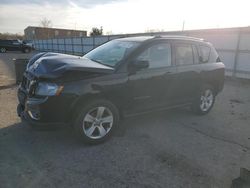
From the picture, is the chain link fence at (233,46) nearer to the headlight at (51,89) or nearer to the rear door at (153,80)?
the rear door at (153,80)

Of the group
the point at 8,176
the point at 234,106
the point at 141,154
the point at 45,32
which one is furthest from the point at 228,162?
the point at 45,32

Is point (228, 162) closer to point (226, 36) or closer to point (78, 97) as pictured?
point (78, 97)

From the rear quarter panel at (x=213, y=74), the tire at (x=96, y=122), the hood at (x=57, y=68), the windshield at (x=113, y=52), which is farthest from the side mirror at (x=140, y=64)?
the rear quarter panel at (x=213, y=74)

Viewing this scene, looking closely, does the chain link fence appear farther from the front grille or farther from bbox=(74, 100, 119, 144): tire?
the front grille

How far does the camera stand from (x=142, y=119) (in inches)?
210

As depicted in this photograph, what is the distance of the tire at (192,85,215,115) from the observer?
5577 mm

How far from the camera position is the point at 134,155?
3.67 metres

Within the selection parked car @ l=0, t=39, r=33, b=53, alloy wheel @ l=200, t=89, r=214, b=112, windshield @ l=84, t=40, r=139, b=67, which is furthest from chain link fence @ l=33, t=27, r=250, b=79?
parked car @ l=0, t=39, r=33, b=53

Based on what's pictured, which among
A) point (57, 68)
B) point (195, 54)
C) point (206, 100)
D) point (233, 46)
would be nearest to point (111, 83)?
point (57, 68)

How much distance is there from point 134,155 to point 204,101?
2.85 meters

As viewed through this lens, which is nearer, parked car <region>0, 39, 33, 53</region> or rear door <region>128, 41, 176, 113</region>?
rear door <region>128, 41, 176, 113</region>

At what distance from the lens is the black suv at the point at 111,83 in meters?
3.53

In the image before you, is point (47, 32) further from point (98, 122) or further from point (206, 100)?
point (98, 122)

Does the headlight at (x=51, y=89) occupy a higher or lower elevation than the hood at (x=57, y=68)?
lower
